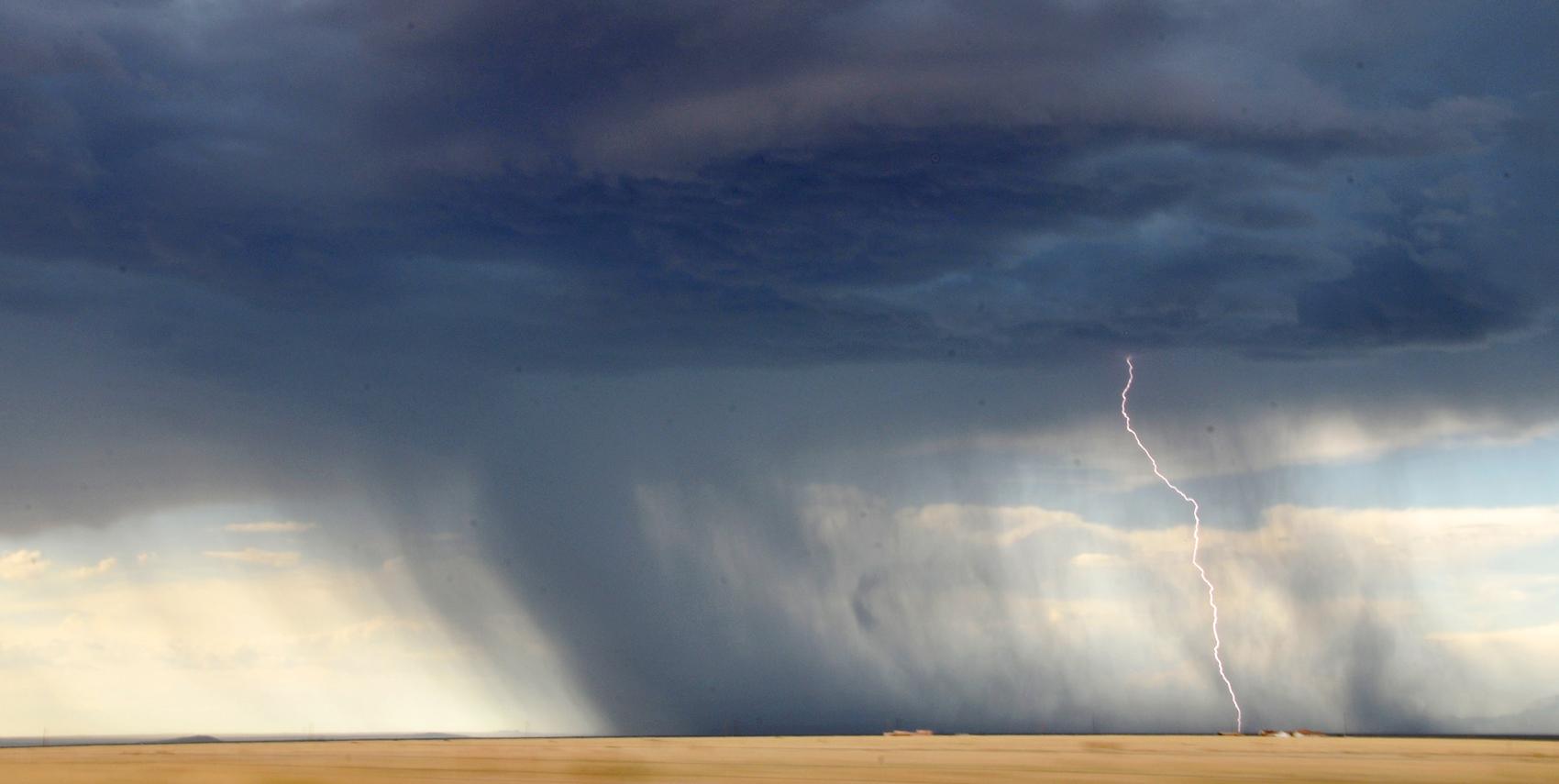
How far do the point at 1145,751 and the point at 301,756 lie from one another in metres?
50.8

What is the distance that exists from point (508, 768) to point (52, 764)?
2443 cm

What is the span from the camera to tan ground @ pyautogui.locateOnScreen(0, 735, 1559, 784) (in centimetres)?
5488

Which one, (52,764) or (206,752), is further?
(206,752)

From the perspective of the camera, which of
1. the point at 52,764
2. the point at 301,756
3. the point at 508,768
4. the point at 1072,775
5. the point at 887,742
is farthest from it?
the point at 887,742

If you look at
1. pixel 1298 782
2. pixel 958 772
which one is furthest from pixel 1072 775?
pixel 1298 782

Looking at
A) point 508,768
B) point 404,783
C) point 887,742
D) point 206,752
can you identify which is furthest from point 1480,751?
point 206,752

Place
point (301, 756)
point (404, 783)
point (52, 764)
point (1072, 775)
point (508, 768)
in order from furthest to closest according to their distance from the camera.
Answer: point (301, 756) → point (52, 764) → point (508, 768) → point (1072, 775) → point (404, 783)

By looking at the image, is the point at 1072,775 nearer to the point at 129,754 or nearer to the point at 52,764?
the point at 52,764

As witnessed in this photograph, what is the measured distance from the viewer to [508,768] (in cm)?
6175

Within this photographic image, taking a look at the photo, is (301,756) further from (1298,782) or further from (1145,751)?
(1298,782)

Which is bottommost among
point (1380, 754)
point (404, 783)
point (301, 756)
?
point (404, 783)

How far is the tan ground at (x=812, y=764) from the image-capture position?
54875 mm

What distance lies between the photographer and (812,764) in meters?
64.4

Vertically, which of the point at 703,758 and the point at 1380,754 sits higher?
the point at 1380,754
